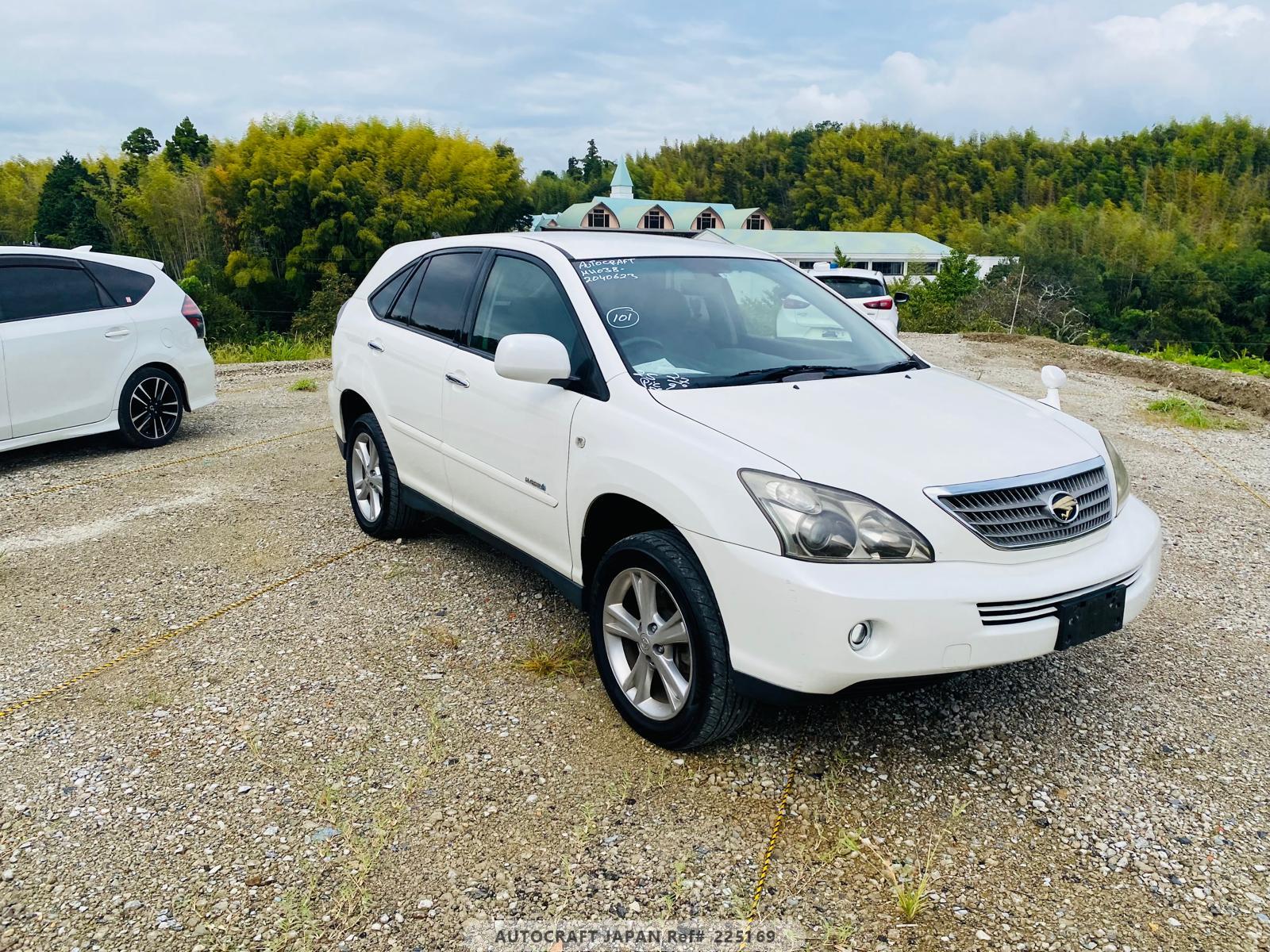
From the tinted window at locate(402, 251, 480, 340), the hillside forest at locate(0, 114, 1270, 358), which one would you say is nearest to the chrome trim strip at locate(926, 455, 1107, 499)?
the tinted window at locate(402, 251, 480, 340)

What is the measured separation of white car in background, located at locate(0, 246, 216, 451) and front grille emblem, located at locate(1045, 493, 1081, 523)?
23.0 feet

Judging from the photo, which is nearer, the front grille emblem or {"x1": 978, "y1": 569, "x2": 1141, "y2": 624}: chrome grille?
{"x1": 978, "y1": 569, "x2": 1141, "y2": 624}: chrome grille

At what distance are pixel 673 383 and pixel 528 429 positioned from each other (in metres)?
0.67

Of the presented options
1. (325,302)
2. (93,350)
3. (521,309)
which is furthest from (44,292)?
(325,302)

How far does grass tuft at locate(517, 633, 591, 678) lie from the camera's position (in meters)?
3.95

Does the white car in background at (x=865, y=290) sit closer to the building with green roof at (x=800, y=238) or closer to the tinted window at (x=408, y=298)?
the tinted window at (x=408, y=298)

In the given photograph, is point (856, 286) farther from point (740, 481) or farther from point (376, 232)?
point (376, 232)

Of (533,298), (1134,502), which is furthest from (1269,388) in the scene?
(533,298)

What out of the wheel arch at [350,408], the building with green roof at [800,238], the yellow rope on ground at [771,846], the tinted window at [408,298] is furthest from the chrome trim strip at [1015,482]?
the building with green roof at [800,238]

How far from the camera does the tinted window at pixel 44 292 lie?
23.0ft

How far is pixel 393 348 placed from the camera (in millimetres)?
4992

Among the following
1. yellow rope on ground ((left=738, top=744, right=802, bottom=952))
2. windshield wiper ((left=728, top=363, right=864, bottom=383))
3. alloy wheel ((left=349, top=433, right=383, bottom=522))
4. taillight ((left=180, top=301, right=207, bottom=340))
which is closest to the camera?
yellow rope on ground ((left=738, top=744, right=802, bottom=952))

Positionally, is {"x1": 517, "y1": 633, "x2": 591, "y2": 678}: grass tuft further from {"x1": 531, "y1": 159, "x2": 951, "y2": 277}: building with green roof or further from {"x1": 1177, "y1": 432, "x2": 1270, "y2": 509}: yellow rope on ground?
{"x1": 531, "y1": 159, "x2": 951, "y2": 277}: building with green roof

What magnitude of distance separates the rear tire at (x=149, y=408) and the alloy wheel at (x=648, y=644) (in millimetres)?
5934
